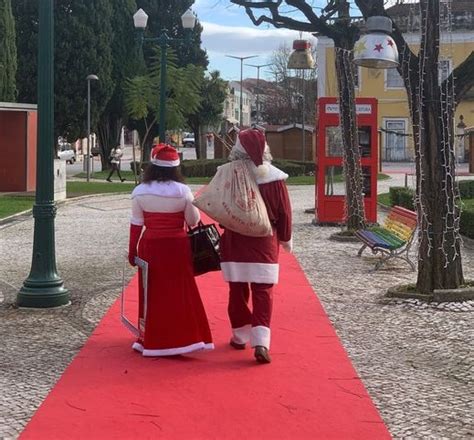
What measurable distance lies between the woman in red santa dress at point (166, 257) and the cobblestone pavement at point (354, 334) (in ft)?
2.63

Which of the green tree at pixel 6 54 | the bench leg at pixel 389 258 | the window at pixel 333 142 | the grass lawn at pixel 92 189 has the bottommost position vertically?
the bench leg at pixel 389 258

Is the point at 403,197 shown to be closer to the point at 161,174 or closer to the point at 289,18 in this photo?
the point at 289,18

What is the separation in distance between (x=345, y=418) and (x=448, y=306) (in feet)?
11.5

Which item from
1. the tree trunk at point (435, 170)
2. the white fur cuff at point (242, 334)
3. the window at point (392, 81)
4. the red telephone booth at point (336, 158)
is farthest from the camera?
the window at point (392, 81)

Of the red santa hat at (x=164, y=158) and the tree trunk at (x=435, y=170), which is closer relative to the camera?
the red santa hat at (x=164, y=158)

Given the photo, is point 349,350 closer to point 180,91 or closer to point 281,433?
point 281,433

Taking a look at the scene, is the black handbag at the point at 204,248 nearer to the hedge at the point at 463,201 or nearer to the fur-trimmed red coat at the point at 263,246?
the fur-trimmed red coat at the point at 263,246

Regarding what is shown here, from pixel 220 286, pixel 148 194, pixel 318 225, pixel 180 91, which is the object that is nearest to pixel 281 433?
pixel 148 194

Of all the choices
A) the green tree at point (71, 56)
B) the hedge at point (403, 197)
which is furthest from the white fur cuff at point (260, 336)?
the green tree at point (71, 56)

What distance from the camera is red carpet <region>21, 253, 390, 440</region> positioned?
4215mm

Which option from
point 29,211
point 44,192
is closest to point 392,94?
point 29,211

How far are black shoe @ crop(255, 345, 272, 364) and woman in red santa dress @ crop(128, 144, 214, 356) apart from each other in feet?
1.50

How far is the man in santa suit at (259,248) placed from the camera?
18.0 feet

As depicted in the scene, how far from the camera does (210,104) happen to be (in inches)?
1912
